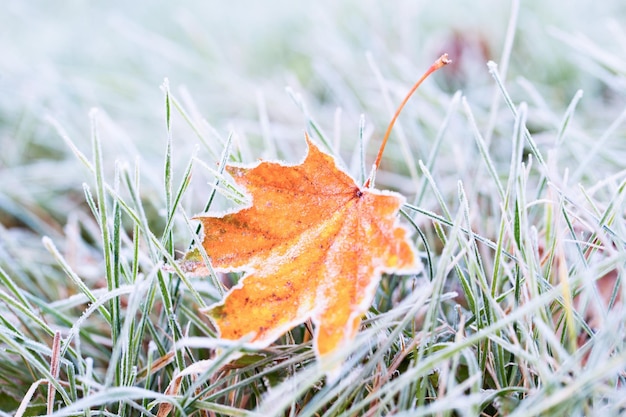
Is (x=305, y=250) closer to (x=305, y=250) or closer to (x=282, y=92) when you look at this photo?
(x=305, y=250)

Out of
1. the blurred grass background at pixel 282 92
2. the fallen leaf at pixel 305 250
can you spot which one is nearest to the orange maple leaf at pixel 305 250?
the fallen leaf at pixel 305 250

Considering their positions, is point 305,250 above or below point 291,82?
below

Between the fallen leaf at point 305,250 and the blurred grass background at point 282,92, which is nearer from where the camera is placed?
the fallen leaf at point 305,250

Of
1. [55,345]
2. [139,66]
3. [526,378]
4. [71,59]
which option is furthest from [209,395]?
[71,59]

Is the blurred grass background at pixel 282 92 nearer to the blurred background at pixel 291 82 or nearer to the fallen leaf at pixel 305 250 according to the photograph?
the blurred background at pixel 291 82

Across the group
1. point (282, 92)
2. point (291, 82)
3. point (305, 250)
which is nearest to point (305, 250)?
point (305, 250)

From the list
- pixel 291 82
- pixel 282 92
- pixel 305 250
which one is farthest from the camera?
pixel 282 92

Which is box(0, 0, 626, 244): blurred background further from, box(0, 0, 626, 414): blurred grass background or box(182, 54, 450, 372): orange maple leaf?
box(182, 54, 450, 372): orange maple leaf

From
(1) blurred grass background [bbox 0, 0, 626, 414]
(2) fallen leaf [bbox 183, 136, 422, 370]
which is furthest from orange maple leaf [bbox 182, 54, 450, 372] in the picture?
Answer: (1) blurred grass background [bbox 0, 0, 626, 414]
